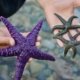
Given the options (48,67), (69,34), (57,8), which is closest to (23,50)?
(48,67)

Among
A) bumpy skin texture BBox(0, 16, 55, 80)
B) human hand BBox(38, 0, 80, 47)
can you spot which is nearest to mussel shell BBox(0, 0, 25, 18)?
human hand BBox(38, 0, 80, 47)

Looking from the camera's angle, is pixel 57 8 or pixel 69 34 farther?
pixel 57 8

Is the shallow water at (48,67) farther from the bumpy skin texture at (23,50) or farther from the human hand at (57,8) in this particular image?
the bumpy skin texture at (23,50)

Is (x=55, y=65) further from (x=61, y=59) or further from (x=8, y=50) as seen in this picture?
(x=8, y=50)

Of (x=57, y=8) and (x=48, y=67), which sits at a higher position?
(x=57, y=8)

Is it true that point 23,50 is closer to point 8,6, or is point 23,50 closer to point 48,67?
point 48,67

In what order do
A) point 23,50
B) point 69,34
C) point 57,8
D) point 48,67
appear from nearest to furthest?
1. point 23,50
2. point 48,67
3. point 69,34
4. point 57,8

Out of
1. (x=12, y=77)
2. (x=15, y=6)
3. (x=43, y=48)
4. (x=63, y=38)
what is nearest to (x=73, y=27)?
(x=63, y=38)

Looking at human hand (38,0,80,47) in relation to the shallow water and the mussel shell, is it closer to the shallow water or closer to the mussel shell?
the shallow water
